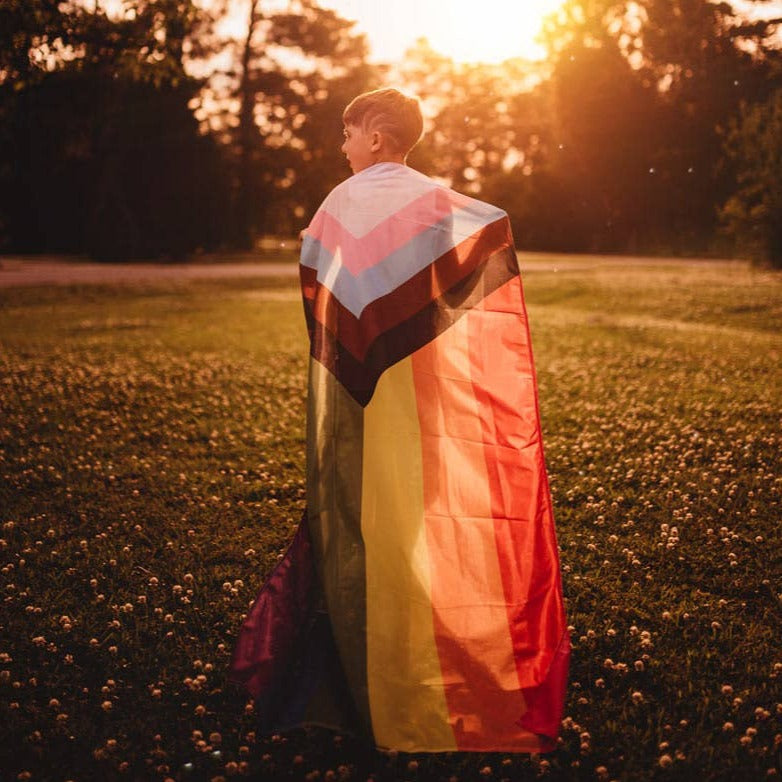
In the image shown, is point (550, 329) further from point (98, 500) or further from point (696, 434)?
point (98, 500)

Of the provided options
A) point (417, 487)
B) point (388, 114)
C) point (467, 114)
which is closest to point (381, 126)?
point (388, 114)

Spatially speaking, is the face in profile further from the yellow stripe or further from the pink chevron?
the yellow stripe

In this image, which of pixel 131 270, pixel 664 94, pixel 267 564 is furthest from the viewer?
pixel 664 94

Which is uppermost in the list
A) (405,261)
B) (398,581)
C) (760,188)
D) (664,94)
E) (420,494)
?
(664,94)

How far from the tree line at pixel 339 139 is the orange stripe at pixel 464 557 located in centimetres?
2787

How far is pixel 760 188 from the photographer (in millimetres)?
26250

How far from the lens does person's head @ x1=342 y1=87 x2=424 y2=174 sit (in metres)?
3.53

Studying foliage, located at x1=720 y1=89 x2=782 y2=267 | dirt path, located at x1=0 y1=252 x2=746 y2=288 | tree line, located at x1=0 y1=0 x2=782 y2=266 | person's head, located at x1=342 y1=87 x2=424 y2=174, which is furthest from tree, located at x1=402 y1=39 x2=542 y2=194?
person's head, located at x1=342 y1=87 x2=424 y2=174

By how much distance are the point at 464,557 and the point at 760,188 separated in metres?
27.0

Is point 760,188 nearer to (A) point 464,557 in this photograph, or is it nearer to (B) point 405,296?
(B) point 405,296

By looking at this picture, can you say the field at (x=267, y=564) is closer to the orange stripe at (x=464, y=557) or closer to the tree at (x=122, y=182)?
the orange stripe at (x=464, y=557)

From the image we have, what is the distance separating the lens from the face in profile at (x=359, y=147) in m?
3.56

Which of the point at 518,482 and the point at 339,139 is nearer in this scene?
the point at 518,482

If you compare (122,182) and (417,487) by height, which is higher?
(122,182)
